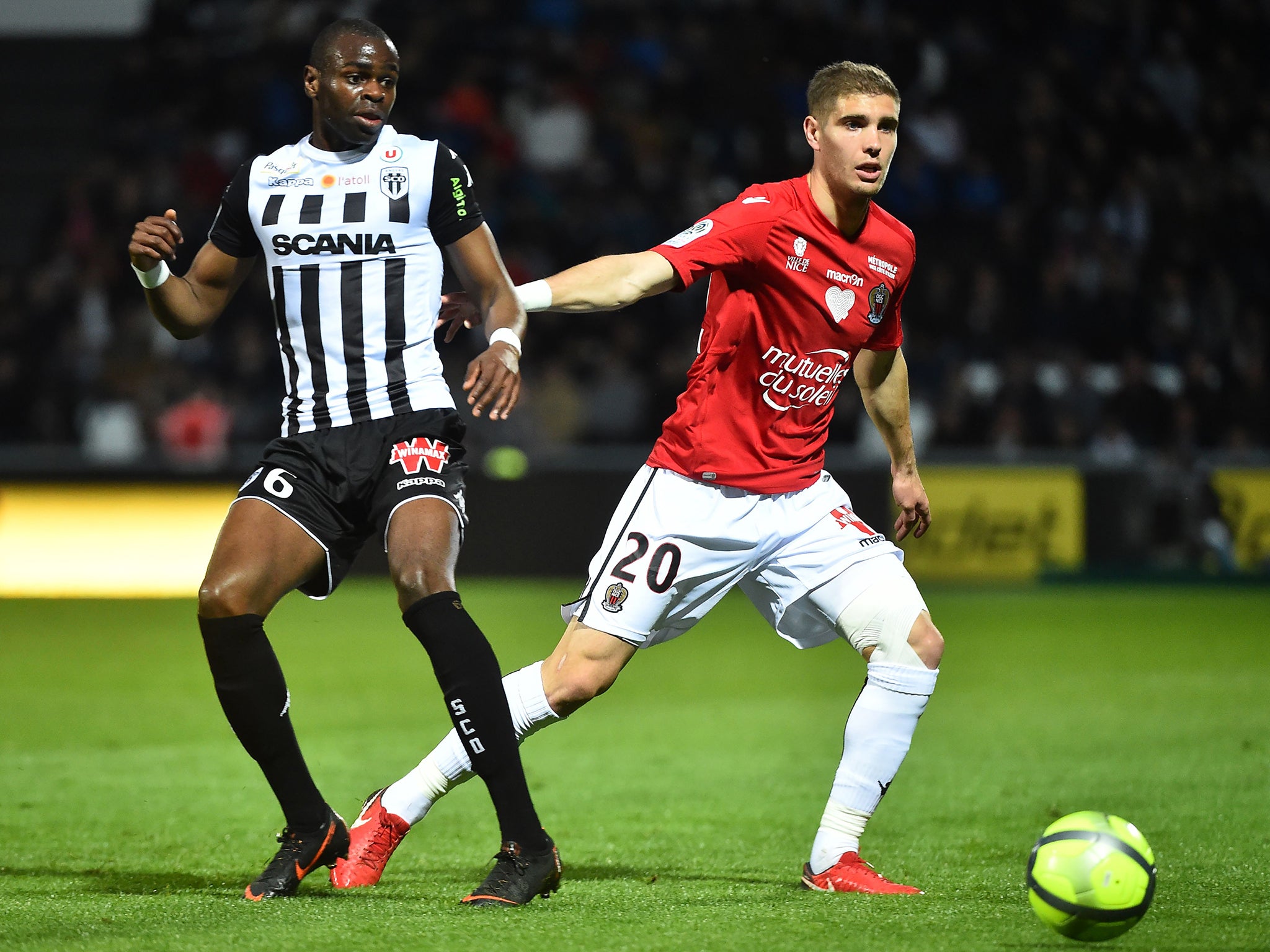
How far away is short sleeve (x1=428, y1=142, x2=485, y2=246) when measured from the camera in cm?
475

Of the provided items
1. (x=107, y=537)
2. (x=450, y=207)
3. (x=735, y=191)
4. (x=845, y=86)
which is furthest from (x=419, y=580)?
(x=735, y=191)

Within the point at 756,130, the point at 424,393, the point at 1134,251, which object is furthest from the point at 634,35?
the point at 424,393

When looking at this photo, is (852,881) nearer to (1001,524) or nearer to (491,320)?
(491,320)

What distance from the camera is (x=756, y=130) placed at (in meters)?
18.0

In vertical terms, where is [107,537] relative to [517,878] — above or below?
below

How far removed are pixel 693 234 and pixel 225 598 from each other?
1.65 m

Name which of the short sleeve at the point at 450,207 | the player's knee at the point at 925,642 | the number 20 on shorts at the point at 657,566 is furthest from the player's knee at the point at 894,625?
the short sleeve at the point at 450,207

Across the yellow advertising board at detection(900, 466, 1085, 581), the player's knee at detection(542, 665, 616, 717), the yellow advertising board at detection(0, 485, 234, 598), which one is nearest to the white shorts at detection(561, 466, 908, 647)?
the player's knee at detection(542, 665, 616, 717)

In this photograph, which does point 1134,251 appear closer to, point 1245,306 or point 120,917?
point 1245,306

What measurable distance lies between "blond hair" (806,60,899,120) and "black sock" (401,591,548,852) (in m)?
1.82

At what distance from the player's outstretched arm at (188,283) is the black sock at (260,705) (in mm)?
898

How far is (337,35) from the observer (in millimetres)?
4734

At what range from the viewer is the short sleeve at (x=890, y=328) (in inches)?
203

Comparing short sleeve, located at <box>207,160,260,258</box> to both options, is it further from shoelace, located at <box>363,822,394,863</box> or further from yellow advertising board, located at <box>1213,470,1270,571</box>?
yellow advertising board, located at <box>1213,470,1270,571</box>
